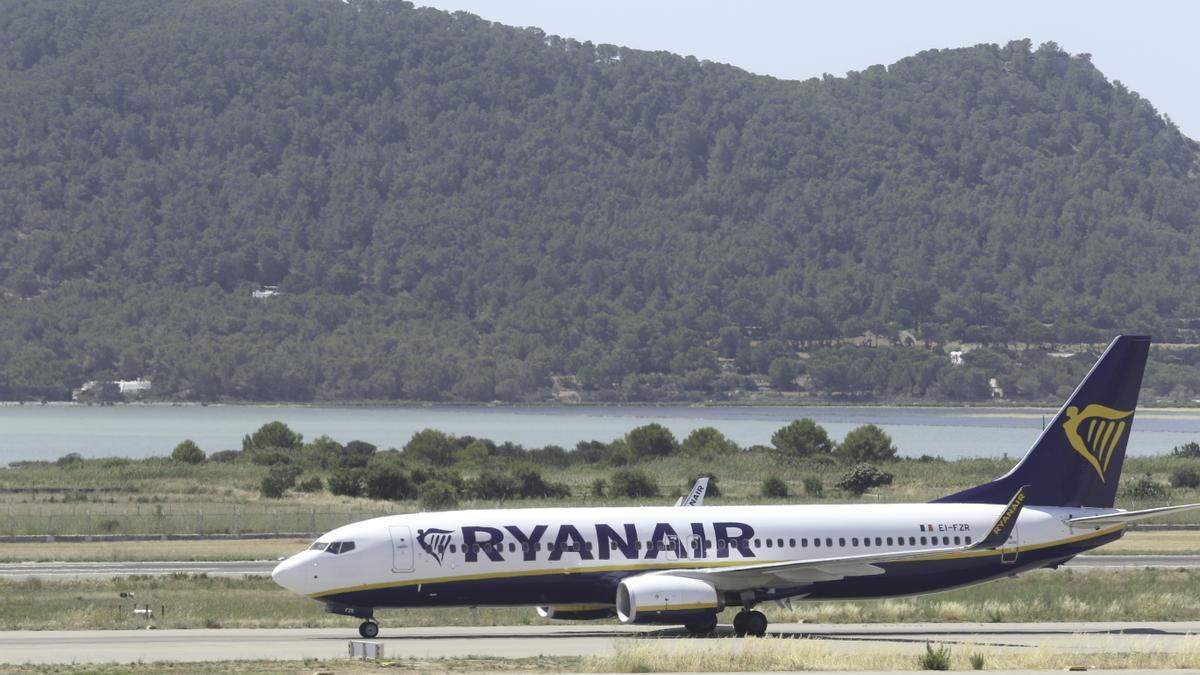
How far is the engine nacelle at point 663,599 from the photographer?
43125 millimetres

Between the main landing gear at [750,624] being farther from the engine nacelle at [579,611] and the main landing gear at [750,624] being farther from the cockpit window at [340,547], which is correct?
the cockpit window at [340,547]

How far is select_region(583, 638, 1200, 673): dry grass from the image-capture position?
120 feet

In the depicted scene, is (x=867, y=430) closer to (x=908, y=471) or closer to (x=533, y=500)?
(x=908, y=471)

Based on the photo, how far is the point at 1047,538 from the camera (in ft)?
155

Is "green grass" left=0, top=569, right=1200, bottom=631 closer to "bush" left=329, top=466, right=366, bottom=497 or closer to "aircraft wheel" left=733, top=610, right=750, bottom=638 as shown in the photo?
"aircraft wheel" left=733, top=610, right=750, bottom=638

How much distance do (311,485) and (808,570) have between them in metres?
55.1

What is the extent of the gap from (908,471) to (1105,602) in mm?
57223

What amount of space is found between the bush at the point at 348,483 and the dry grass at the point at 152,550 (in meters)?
18.8

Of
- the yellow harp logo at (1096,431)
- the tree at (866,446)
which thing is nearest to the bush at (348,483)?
the tree at (866,446)

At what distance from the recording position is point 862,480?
97.4 meters

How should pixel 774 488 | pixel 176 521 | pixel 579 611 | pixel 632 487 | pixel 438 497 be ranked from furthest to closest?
pixel 632 487, pixel 774 488, pixel 438 497, pixel 176 521, pixel 579 611

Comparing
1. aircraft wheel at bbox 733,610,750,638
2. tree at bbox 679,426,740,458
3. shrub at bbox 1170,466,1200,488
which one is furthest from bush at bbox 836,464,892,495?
aircraft wheel at bbox 733,610,750,638

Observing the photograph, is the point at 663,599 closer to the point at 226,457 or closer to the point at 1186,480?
the point at 1186,480

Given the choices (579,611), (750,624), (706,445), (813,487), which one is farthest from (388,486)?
(750,624)
